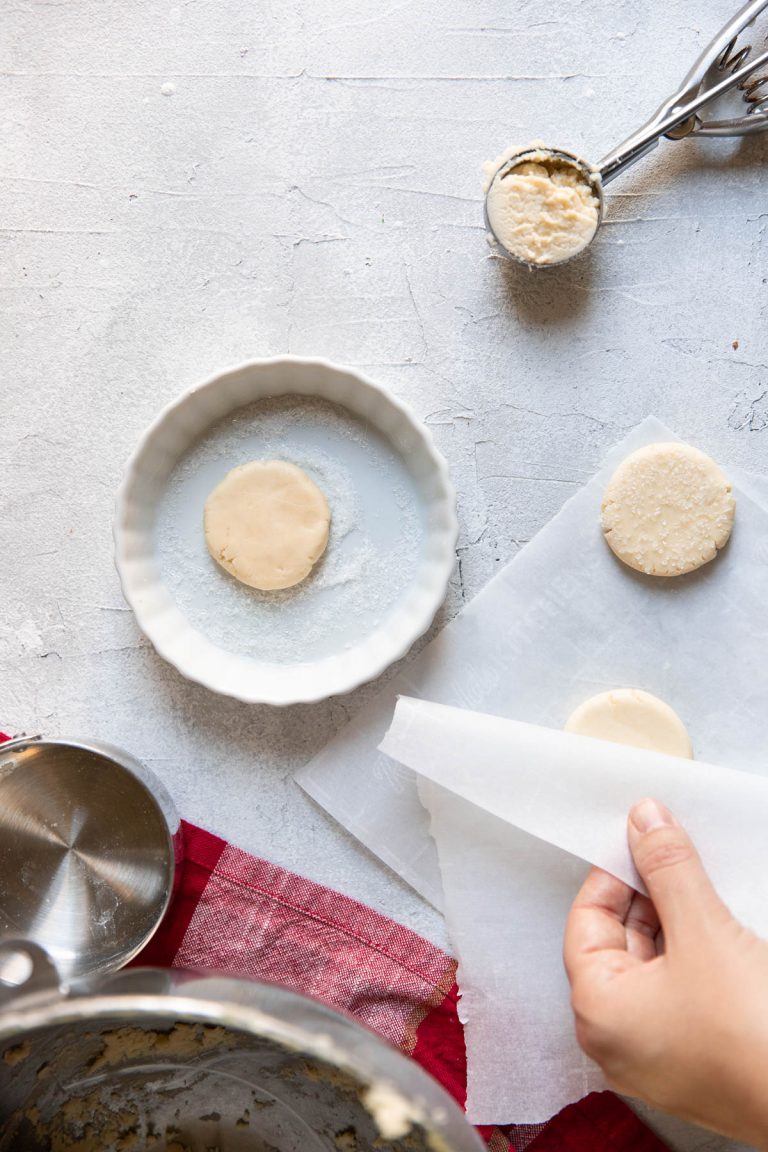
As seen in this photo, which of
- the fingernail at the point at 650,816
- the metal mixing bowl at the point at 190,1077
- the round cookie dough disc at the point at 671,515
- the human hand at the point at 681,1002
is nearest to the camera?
the metal mixing bowl at the point at 190,1077

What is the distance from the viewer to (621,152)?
1101mm

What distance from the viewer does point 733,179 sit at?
1.16 m

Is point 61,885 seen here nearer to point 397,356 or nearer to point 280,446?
point 280,446

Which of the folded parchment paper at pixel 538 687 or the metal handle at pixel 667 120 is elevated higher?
the metal handle at pixel 667 120

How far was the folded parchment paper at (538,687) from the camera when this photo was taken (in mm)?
1100

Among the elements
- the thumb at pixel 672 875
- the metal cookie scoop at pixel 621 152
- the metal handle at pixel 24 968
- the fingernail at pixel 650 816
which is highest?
the metal cookie scoop at pixel 621 152

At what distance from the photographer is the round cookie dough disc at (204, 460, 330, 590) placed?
3.66 feet

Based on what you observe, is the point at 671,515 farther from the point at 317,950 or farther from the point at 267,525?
the point at 317,950

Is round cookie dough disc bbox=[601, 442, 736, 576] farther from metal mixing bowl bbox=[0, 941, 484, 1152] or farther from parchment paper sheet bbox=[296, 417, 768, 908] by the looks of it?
metal mixing bowl bbox=[0, 941, 484, 1152]

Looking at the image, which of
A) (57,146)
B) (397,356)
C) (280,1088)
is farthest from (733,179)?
(280,1088)

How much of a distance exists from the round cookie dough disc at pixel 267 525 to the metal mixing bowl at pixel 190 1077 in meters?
0.46

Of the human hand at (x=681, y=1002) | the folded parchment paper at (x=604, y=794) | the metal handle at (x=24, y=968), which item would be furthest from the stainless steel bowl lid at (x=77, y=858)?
the human hand at (x=681, y=1002)

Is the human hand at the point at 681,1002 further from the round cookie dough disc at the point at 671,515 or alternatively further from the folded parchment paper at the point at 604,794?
the round cookie dough disc at the point at 671,515

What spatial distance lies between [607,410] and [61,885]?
852mm
